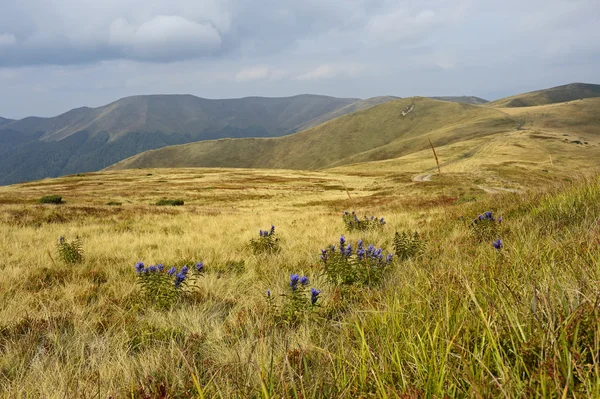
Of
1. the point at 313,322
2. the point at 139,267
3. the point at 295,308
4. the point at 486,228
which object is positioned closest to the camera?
the point at 313,322

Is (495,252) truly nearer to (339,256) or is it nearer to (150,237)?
(339,256)

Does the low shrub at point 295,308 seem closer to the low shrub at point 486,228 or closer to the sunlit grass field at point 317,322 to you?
the sunlit grass field at point 317,322

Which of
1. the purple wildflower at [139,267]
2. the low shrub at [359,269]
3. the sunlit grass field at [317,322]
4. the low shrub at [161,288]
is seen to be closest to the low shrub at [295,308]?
the sunlit grass field at [317,322]

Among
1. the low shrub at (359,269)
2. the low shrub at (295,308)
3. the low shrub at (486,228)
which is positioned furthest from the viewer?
the low shrub at (486,228)

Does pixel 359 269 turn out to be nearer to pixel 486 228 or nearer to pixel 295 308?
pixel 295 308

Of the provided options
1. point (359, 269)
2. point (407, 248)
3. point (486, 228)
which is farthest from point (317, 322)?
point (486, 228)

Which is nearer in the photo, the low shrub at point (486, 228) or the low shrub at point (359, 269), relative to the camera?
the low shrub at point (359, 269)

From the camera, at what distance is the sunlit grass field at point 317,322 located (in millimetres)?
1466

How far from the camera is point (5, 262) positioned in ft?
20.4

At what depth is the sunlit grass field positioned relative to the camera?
147cm

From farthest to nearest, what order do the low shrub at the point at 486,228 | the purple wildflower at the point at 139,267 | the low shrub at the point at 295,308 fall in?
the low shrub at the point at 486,228 → the purple wildflower at the point at 139,267 → the low shrub at the point at 295,308

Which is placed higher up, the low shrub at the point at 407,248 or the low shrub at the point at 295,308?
the low shrub at the point at 295,308

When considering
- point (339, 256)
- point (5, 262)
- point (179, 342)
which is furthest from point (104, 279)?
point (339, 256)

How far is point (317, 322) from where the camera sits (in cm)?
298
